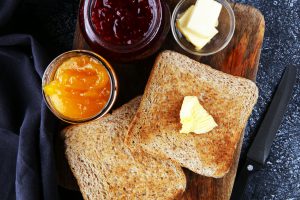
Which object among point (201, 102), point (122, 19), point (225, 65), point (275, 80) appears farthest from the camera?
point (275, 80)

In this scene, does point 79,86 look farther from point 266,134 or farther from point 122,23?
point 266,134

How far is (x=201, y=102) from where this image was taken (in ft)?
5.45

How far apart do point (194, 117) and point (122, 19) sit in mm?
376

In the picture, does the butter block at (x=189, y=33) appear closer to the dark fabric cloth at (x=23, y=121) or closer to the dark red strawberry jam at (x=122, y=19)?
the dark red strawberry jam at (x=122, y=19)

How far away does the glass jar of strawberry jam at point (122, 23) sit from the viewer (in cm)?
154

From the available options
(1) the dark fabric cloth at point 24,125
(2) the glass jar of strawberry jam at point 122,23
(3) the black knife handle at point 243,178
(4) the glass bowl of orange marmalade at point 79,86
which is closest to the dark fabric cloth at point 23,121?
(1) the dark fabric cloth at point 24,125

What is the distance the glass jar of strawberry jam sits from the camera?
5.05ft

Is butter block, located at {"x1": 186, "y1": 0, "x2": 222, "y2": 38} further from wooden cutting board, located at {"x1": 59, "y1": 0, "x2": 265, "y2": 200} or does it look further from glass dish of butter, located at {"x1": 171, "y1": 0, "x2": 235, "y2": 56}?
wooden cutting board, located at {"x1": 59, "y1": 0, "x2": 265, "y2": 200}

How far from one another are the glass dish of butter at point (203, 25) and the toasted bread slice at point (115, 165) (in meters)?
0.27

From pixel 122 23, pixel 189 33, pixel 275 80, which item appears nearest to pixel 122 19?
pixel 122 23

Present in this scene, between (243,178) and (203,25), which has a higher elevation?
(203,25)

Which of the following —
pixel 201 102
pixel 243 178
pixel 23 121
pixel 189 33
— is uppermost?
pixel 189 33

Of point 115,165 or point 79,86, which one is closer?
point 79,86

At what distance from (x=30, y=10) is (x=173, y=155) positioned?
0.75 meters
